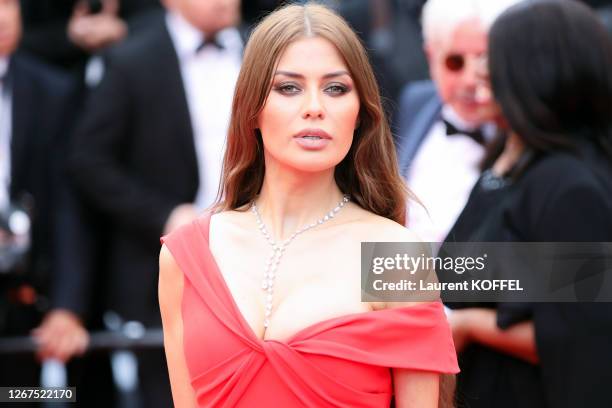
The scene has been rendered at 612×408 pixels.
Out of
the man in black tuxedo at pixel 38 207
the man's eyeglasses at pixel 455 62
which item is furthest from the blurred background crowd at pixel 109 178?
the man's eyeglasses at pixel 455 62

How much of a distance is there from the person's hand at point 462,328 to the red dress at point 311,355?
0.90 metres

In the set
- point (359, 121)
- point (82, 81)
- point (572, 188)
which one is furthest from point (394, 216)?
point (82, 81)

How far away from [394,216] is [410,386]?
1.54 ft

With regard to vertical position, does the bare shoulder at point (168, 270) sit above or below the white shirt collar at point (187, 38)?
below

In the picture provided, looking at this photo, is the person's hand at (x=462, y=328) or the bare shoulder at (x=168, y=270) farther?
the person's hand at (x=462, y=328)

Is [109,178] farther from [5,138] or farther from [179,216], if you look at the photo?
[5,138]

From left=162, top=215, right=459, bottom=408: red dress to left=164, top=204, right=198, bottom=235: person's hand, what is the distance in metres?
2.23

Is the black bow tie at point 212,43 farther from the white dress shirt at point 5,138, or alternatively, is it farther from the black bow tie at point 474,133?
the black bow tie at point 474,133

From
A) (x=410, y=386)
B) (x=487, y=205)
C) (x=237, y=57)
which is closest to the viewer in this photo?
(x=410, y=386)

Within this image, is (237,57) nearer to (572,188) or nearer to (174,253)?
(572,188)

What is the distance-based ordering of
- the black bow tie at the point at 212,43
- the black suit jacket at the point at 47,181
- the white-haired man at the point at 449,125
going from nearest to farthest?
the white-haired man at the point at 449,125
the black suit jacket at the point at 47,181
the black bow tie at the point at 212,43

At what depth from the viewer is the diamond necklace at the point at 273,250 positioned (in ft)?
9.14

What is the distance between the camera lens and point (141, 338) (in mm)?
5078

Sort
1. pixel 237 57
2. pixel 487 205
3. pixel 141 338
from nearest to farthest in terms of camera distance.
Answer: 1. pixel 487 205
2. pixel 141 338
3. pixel 237 57
